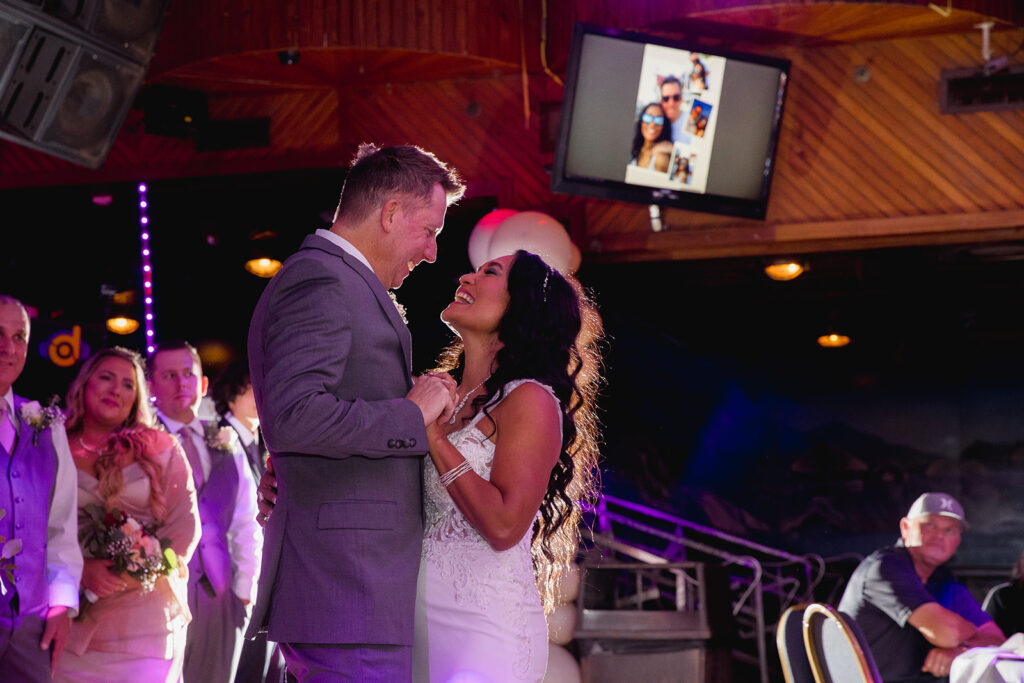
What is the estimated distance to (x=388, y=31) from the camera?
20.9ft

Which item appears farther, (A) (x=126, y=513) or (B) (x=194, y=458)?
(B) (x=194, y=458)

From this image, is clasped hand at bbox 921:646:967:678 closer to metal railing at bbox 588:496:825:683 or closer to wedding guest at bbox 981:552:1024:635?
wedding guest at bbox 981:552:1024:635

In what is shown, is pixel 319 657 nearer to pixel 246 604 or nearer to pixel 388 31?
pixel 246 604

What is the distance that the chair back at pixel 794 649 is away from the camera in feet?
12.4

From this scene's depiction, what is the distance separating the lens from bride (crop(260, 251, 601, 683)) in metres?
2.45

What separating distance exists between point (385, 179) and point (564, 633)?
4.93 m

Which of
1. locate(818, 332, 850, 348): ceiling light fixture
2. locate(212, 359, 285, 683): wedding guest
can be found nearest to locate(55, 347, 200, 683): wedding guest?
locate(212, 359, 285, 683): wedding guest

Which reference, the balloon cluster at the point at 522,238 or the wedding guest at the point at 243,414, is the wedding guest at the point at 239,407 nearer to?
the wedding guest at the point at 243,414

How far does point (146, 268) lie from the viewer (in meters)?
8.05

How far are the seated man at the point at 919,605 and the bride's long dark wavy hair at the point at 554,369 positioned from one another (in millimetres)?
2734

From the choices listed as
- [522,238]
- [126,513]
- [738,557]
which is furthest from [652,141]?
[738,557]

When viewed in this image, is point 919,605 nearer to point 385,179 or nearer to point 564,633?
point 564,633

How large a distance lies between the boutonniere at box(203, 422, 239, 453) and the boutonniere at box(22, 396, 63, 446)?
123cm

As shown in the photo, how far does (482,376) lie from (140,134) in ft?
18.9
